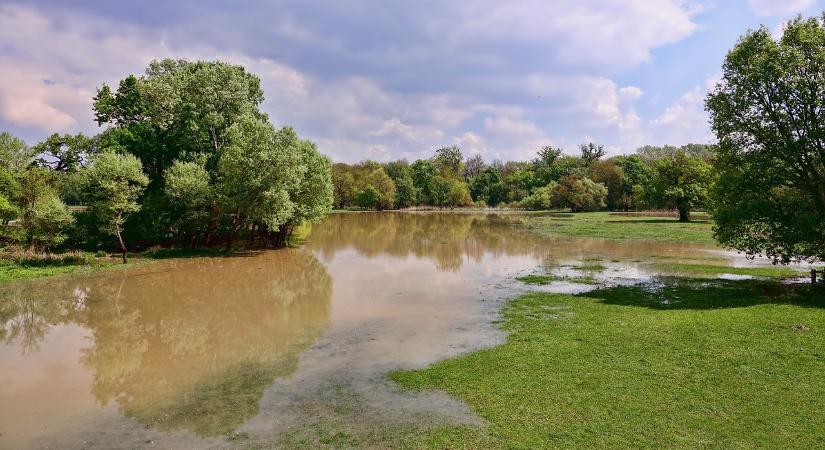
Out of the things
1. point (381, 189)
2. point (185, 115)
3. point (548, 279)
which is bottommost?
point (548, 279)

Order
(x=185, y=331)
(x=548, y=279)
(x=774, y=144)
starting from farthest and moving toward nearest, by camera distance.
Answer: (x=548, y=279) → (x=774, y=144) → (x=185, y=331)

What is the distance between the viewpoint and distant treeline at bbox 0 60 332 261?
105 feet

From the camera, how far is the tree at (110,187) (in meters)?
31.5

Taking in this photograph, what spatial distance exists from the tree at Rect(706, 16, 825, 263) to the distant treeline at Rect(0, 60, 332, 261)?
96.6 ft

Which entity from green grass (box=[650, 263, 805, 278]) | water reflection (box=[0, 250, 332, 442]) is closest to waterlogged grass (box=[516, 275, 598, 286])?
green grass (box=[650, 263, 805, 278])

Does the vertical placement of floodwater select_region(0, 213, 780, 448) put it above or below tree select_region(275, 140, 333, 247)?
below

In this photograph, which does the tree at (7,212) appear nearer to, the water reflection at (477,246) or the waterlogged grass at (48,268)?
the waterlogged grass at (48,268)

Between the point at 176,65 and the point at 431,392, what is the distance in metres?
47.6

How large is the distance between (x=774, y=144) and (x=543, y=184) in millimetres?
118418

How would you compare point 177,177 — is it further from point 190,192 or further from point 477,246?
point 477,246

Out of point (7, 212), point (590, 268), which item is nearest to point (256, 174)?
point (7, 212)

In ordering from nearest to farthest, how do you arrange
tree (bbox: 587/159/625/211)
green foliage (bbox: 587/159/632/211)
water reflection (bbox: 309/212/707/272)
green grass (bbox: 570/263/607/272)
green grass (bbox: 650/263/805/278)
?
green grass (bbox: 650/263/805/278)
green grass (bbox: 570/263/607/272)
water reflection (bbox: 309/212/707/272)
green foliage (bbox: 587/159/632/211)
tree (bbox: 587/159/625/211)

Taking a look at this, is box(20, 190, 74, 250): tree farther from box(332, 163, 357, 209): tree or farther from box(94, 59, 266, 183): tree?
box(332, 163, 357, 209): tree

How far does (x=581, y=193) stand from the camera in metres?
105
